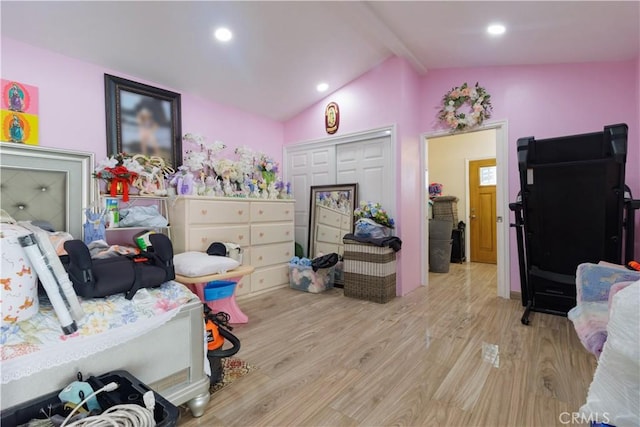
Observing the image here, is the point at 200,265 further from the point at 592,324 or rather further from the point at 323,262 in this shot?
the point at 592,324

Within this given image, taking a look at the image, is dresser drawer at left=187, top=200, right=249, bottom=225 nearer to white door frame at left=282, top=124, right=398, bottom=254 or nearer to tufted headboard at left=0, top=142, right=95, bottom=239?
tufted headboard at left=0, top=142, right=95, bottom=239

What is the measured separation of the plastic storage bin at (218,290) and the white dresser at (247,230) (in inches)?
19.6

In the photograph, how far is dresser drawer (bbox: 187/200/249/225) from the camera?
2.96 meters

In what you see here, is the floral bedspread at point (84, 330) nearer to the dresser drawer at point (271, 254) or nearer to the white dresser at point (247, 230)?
the white dresser at point (247, 230)

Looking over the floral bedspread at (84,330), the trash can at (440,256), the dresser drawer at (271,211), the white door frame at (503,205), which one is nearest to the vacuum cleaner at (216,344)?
the floral bedspread at (84,330)

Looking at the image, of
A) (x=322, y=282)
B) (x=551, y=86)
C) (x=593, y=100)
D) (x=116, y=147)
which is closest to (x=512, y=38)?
(x=551, y=86)

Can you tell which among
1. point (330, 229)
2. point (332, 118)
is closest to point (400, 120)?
point (332, 118)

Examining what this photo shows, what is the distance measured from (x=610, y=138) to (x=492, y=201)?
3581mm

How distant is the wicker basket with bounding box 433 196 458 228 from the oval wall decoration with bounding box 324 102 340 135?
2.68m

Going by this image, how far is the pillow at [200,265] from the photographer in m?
2.34

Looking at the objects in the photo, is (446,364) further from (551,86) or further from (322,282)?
(551,86)

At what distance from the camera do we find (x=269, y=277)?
12.1ft

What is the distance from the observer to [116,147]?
2.84 metres

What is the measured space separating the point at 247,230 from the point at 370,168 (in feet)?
5.63
